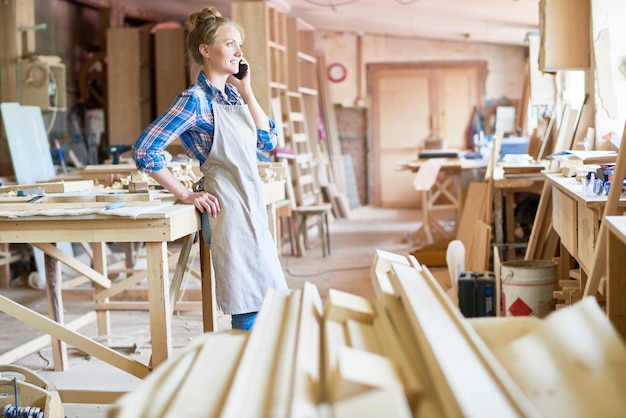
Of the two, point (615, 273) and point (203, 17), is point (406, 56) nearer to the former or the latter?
point (203, 17)

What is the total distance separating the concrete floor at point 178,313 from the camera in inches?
167

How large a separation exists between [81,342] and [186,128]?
94 cm

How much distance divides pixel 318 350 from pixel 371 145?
12046mm

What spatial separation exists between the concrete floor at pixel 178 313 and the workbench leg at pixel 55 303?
73mm

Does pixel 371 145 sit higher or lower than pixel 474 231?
higher

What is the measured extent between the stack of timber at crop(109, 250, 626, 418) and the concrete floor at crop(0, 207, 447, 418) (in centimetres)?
228

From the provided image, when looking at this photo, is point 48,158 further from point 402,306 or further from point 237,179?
point 402,306

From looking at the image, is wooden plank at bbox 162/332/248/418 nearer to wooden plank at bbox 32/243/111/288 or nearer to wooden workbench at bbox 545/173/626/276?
wooden workbench at bbox 545/173/626/276

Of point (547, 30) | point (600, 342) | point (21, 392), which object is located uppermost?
point (547, 30)

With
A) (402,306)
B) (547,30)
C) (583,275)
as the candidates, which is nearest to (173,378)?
(402,306)

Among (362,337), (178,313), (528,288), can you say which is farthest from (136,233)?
(178,313)

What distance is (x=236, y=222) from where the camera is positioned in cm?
309

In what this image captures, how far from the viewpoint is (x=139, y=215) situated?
9.14 feet

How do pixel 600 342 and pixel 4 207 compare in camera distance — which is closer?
pixel 600 342
